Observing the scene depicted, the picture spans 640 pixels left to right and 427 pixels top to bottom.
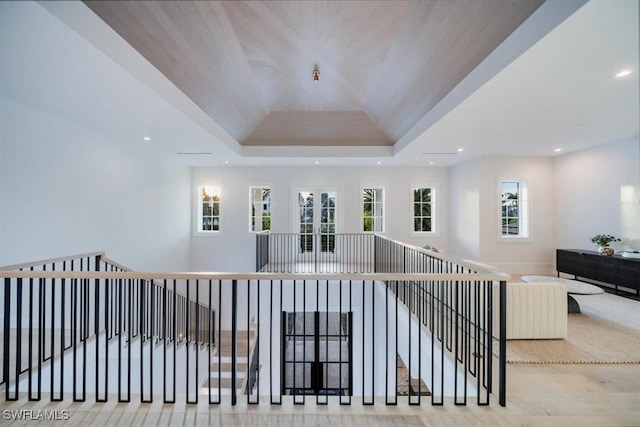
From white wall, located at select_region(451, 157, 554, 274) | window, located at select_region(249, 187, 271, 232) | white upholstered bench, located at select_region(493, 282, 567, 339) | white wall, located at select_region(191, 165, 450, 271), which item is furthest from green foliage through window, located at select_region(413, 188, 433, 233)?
white upholstered bench, located at select_region(493, 282, 567, 339)

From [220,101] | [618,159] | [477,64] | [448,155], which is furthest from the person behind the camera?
[448,155]

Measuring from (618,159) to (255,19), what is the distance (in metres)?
6.43

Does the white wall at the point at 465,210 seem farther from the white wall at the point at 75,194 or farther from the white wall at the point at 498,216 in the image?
the white wall at the point at 75,194

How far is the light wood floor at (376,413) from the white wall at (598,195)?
4214 mm

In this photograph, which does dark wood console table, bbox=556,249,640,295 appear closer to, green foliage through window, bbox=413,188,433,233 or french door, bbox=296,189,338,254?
green foliage through window, bbox=413,188,433,233

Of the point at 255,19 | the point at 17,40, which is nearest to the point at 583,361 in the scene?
the point at 255,19

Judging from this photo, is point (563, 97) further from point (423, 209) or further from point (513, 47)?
point (423, 209)

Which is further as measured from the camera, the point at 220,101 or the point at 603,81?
the point at 220,101

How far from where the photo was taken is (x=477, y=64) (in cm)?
298

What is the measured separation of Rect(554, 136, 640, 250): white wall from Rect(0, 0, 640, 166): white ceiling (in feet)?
1.44

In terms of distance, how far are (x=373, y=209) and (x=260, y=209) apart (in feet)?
10.3

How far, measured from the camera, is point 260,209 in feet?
25.8

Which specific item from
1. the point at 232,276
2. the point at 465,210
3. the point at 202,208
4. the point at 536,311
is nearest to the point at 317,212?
the point at 202,208

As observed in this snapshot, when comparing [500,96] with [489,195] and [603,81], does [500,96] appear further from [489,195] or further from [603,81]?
[489,195]
